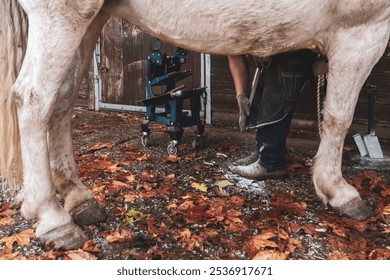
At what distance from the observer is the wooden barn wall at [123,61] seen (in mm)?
6758

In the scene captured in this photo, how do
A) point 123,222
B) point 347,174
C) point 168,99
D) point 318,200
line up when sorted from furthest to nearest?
point 168,99 → point 347,174 → point 318,200 → point 123,222

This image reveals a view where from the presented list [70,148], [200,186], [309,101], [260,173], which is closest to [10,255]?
[70,148]

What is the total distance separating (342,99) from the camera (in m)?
2.72

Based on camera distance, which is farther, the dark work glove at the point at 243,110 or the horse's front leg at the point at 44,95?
the dark work glove at the point at 243,110

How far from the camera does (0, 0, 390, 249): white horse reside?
7.57 ft

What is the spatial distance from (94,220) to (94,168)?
1338 mm

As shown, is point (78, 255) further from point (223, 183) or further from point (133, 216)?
point (223, 183)

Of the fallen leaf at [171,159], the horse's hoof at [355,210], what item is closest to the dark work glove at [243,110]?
the fallen leaf at [171,159]

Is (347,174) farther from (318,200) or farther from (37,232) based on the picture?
(37,232)

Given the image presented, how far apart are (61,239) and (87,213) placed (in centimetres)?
33

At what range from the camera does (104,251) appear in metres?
2.44

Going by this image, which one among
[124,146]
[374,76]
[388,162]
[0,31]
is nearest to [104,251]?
[0,31]

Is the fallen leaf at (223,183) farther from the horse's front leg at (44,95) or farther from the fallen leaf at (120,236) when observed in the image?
the horse's front leg at (44,95)

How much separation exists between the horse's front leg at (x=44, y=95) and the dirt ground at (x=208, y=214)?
16 centimetres
